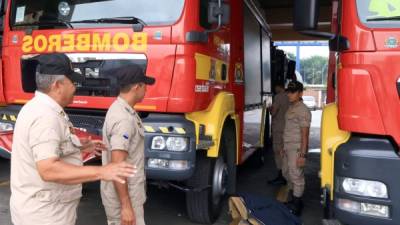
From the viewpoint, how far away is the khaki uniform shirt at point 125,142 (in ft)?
9.62

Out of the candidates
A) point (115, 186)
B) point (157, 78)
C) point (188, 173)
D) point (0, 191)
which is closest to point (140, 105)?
point (157, 78)

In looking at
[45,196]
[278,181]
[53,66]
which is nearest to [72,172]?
[45,196]

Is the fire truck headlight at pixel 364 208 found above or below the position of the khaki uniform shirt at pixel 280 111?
below

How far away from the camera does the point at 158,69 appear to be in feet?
13.9

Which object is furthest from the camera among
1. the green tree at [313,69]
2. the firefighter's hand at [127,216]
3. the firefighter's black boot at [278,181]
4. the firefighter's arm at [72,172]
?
the green tree at [313,69]

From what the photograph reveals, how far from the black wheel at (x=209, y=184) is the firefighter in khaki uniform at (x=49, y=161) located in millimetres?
2324

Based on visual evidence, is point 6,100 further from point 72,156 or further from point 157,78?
point 72,156

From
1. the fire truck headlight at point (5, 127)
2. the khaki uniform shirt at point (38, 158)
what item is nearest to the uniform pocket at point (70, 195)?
the khaki uniform shirt at point (38, 158)

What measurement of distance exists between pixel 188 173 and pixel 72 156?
1.78 metres

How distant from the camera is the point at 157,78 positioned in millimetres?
4234

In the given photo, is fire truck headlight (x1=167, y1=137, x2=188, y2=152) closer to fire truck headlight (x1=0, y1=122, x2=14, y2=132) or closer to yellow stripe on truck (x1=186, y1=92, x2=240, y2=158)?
yellow stripe on truck (x1=186, y1=92, x2=240, y2=158)

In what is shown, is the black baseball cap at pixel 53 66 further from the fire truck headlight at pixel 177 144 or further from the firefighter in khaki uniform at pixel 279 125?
the firefighter in khaki uniform at pixel 279 125

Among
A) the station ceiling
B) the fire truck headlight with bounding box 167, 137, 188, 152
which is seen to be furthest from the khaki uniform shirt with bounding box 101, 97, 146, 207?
the station ceiling

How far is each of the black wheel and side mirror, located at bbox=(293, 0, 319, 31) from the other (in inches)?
72.4
